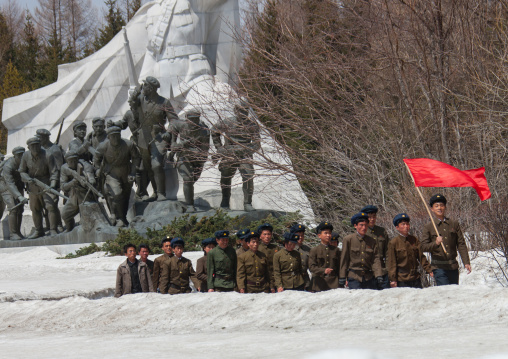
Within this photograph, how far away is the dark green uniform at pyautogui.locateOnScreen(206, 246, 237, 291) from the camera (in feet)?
25.0

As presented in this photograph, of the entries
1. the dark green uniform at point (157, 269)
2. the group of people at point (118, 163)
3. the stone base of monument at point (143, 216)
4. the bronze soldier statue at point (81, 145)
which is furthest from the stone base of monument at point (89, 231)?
the dark green uniform at point (157, 269)

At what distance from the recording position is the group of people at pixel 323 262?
7.11 m

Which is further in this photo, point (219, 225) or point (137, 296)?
point (219, 225)

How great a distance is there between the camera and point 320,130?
12.8 metres

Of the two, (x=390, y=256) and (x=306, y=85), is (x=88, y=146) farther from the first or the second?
(x=390, y=256)

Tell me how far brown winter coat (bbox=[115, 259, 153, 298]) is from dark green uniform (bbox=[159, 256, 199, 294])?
0.18m

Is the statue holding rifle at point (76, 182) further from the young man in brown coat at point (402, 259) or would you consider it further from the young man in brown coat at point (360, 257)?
the young man in brown coat at point (402, 259)

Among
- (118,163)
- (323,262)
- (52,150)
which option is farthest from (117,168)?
(323,262)

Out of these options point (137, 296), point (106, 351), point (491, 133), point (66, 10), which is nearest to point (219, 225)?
point (491, 133)

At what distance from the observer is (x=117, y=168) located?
15.8 meters

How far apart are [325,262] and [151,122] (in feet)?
30.2

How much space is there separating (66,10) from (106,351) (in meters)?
41.1

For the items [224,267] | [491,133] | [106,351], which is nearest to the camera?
[106,351]

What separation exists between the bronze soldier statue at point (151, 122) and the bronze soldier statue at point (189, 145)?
16.8 inches
